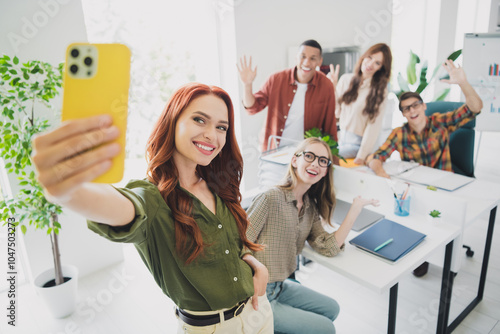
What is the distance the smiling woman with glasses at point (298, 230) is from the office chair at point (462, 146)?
1.39 m

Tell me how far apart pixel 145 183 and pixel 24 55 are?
191 centimetres

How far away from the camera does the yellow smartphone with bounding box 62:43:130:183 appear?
1.71ft

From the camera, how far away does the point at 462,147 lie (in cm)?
271

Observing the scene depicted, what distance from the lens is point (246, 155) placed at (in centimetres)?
384

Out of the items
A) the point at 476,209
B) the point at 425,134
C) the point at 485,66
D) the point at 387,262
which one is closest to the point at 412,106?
the point at 425,134

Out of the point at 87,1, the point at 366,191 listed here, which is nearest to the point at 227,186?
the point at 366,191

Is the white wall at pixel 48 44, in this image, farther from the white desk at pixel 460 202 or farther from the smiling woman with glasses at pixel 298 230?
the white desk at pixel 460 202

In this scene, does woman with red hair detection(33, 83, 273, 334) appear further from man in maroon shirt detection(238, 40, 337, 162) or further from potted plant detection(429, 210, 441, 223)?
man in maroon shirt detection(238, 40, 337, 162)

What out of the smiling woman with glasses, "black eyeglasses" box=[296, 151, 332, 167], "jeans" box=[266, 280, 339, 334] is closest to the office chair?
the smiling woman with glasses

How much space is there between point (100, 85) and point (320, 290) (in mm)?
2368

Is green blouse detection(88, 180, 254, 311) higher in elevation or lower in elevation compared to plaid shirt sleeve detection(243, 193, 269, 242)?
higher

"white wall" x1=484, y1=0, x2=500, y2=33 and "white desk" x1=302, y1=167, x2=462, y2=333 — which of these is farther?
"white wall" x1=484, y1=0, x2=500, y2=33

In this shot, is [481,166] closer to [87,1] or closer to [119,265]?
[119,265]

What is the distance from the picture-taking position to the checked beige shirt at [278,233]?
164 cm
